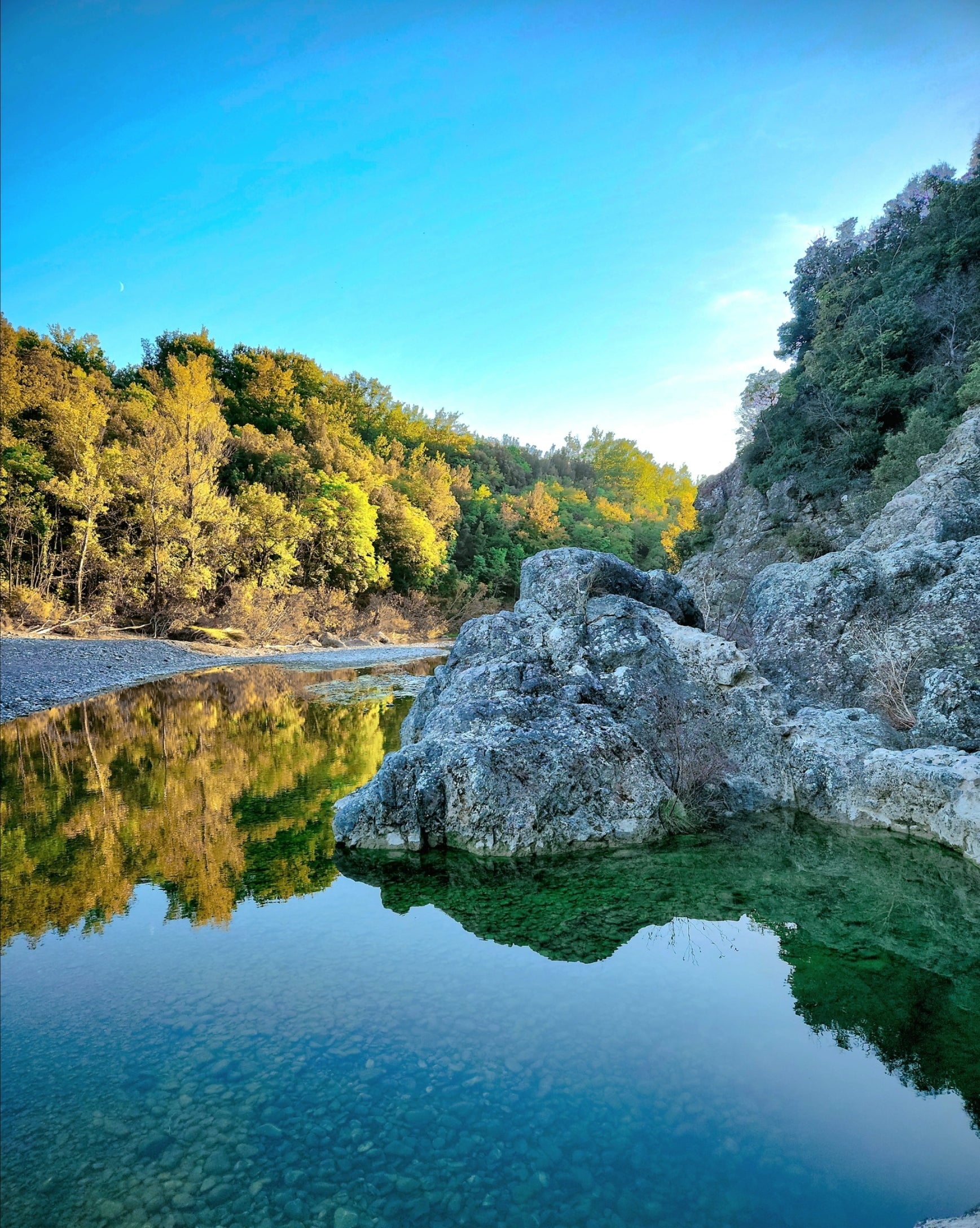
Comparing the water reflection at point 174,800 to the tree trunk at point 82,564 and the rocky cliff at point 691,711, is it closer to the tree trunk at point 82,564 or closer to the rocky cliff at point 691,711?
the rocky cliff at point 691,711

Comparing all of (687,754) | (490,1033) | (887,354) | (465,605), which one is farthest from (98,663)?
(465,605)

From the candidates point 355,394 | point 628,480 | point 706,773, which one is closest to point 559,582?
point 706,773

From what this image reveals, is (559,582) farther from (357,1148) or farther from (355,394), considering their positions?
(355,394)

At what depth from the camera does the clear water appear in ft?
9.41

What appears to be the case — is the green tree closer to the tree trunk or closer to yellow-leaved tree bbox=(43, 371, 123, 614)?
yellow-leaved tree bbox=(43, 371, 123, 614)

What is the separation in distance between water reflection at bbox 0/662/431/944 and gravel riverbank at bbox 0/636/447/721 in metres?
1.05

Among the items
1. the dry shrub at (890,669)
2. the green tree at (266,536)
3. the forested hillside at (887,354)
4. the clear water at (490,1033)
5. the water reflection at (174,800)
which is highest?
the forested hillside at (887,354)

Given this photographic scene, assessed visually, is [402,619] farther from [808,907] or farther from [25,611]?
[808,907]

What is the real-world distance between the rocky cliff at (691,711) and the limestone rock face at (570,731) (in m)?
0.02

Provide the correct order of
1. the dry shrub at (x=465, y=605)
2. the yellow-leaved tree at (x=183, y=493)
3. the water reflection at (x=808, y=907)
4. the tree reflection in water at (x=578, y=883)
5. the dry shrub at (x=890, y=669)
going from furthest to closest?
the dry shrub at (x=465, y=605)
the yellow-leaved tree at (x=183, y=493)
the dry shrub at (x=890, y=669)
the tree reflection in water at (x=578, y=883)
the water reflection at (x=808, y=907)

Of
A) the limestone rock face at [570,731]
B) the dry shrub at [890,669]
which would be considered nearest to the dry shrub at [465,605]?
the limestone rock face at [570,731]

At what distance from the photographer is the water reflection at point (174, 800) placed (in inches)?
234

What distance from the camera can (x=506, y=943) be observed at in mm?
5016

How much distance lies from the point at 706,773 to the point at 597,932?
3200 millimetres
